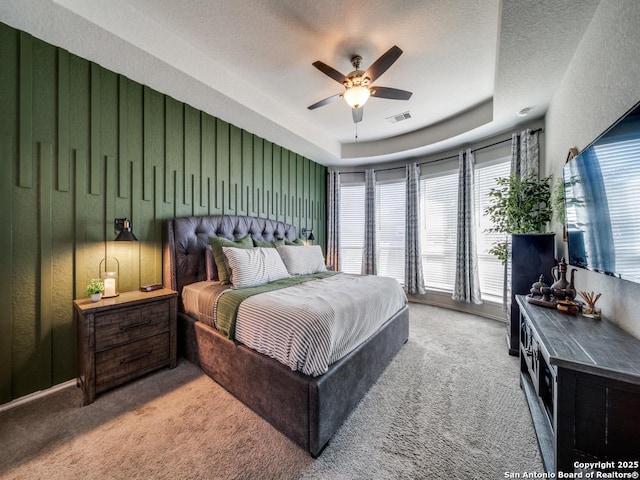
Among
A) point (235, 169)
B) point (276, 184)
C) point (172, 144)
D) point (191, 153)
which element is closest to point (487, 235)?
point (276, 184)

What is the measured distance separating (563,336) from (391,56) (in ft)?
7.43

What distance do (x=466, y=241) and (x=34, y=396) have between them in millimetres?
5226

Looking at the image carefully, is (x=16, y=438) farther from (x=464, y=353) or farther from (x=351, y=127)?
(x=351, y=127)

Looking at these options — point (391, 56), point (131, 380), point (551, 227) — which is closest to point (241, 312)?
point (131, 380)

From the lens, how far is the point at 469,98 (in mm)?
3211

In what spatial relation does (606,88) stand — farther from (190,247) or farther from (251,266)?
(190,247)

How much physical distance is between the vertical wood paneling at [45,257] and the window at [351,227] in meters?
4.33

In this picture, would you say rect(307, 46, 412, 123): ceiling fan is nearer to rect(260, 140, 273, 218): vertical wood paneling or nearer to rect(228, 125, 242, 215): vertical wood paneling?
rect(228, 125, 242, 215): vertical wood paneling

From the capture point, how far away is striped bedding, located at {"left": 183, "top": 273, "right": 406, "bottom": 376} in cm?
150

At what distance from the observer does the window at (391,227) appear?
493 cm

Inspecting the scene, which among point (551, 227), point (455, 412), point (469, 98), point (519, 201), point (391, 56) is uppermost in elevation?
point (469, 98)

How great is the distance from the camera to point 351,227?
5.37 metres

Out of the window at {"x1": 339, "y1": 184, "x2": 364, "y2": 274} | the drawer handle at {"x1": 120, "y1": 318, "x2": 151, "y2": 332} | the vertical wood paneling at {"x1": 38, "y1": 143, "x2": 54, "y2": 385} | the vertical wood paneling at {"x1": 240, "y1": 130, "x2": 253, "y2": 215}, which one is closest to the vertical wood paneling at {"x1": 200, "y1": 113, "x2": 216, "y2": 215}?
the vertical wood paneling at {"x1": 240, "y1": 130, "x2": 253, "y2": 215}

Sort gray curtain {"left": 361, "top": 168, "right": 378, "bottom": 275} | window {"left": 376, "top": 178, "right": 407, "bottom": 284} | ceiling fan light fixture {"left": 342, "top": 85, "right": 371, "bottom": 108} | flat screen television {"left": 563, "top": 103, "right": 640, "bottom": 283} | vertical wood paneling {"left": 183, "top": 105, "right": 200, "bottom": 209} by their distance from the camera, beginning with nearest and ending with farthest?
flat screen television {"left": 563, "top": 103, "right": 640, "bottom": 283} → ceiling fan light fixture {"left": 342, "top": 85, "right": 371, "bottom": 108} → vertical wood paneling {"left": 183, "top": 105, "right": 200, "bottom": 209} → window {"left": 376, "top": 178, "right": 407, "bottom": 284} → gray curtain {"left": 361, "top": 168, "right": 378, "bottom": 275}
